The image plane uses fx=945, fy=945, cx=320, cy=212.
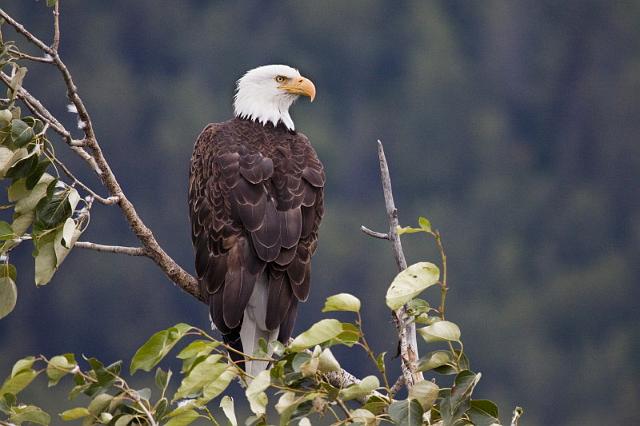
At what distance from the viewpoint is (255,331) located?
3.05 meters

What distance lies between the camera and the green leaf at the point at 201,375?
65.1 inches

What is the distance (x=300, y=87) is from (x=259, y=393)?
7.18 ft

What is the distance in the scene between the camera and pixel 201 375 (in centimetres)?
167

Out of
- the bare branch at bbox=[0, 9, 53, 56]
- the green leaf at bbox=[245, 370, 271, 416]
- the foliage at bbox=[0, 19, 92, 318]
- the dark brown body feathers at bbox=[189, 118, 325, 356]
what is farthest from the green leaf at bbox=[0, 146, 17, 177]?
the dark brown body feathers at bbox=[189, 118, 325, 356]

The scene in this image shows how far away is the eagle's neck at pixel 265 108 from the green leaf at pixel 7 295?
161 cm

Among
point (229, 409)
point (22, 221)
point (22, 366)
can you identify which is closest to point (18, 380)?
point (22, 366)

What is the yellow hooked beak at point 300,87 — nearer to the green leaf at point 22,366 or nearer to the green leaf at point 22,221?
the green leaf at point 22,221

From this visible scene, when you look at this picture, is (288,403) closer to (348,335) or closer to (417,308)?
(348,335)

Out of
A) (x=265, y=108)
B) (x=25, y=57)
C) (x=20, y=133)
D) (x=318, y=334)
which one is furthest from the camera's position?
(x=265, y=108)

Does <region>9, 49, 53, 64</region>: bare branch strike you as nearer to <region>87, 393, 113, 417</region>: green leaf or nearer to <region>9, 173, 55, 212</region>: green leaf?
<region>9, 173, 55, 212</region>: green leaf

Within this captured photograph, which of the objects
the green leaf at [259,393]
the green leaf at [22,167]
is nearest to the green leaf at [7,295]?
the green leaf at [22,167]

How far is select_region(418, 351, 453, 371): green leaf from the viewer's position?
1.79 meters

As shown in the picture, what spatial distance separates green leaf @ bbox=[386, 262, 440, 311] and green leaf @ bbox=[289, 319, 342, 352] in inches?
4.1

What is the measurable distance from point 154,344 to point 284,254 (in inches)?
52.4
